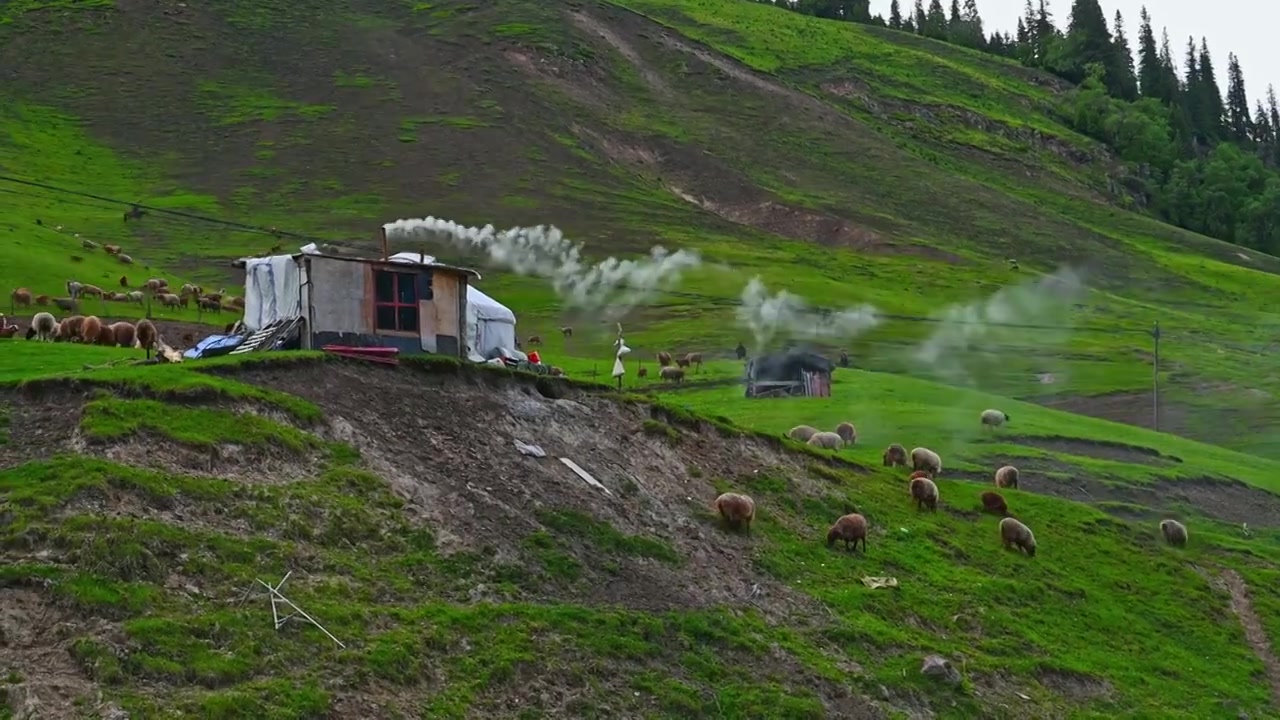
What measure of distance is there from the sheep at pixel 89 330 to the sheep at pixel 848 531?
29090 mm

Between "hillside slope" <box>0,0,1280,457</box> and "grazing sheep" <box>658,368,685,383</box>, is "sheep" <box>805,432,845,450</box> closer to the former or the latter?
"grazing sheep" <box>658,368,685,383</box>

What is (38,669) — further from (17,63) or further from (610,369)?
(17,63)

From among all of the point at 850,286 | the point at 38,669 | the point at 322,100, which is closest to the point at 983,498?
the point at 38,669

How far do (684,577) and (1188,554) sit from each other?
25183 mm

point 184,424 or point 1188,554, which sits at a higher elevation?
point 184,424

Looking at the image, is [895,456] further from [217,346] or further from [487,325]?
[217,346]

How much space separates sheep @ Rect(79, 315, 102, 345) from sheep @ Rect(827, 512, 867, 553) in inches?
1145

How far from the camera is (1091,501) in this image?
60.5 meters

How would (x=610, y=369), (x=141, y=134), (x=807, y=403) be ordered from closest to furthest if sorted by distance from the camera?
(x=807, y=403) < (x=610, y=369) < (x=141, y=134)

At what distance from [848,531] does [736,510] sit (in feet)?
12.3

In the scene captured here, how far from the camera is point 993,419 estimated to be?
7281 cm

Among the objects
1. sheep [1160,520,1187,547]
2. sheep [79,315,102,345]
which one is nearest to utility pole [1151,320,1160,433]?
sheep [1160,520,1187,547]

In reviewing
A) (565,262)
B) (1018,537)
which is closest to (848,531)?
(1018,537)

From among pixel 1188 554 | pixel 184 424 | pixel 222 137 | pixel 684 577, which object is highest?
pixel 222 137
